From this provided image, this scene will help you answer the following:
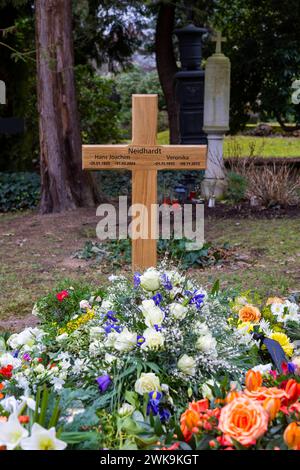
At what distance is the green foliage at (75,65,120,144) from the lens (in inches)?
642

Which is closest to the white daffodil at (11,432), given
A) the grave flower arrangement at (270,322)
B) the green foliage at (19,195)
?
the grave flower arrangement at (270,322)

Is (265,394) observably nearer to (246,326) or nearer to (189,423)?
(189,423)

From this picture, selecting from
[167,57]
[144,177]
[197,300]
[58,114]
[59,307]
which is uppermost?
[167,57]

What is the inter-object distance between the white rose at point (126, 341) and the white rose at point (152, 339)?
0.05m

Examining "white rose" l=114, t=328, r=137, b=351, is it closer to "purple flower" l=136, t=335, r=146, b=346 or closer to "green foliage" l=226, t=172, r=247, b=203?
"purple flower" l=136, t=335, r=146, b=346

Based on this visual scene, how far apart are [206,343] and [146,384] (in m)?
0.34

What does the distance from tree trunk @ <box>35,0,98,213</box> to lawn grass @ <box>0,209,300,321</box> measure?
429mm

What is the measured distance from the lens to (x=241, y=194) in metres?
10.9

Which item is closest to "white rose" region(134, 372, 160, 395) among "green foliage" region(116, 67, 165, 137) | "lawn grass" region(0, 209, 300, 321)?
"lawn grass" region(0, 209, 300, 321)

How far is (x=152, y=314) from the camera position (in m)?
2.96

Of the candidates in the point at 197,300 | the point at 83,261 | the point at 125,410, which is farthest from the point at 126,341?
the point at 83,261

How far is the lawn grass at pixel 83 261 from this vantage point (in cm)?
626

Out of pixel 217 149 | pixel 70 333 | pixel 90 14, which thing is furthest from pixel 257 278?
pixel 90 14

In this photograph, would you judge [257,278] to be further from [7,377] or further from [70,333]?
[7,377]
